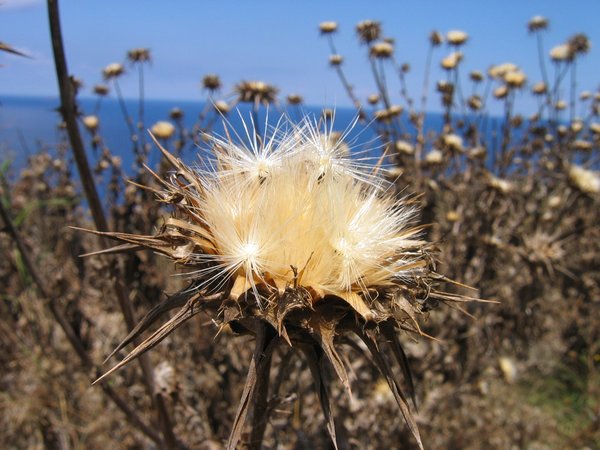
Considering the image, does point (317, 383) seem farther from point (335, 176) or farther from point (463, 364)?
point (463, 364)

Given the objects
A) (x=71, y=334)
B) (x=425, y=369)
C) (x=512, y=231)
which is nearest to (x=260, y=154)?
(x=71, y=334)

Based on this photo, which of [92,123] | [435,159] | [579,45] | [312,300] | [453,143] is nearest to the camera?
[312,300]

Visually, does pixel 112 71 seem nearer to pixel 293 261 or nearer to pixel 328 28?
pixel 328 28

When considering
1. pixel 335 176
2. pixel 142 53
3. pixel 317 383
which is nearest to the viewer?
pixel 317 383

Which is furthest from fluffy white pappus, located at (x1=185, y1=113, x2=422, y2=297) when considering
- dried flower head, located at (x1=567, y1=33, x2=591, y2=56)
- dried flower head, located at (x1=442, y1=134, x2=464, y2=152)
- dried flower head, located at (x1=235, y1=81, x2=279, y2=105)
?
dried flower head, located at (x1=567, y1=33, x2=591, y2=56)

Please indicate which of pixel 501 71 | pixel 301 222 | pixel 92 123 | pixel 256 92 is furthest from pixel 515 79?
pixel 301 222

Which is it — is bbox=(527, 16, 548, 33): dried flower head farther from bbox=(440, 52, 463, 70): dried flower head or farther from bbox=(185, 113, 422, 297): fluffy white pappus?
bbox=(185, 113, 422, 297): fluffy white pappus

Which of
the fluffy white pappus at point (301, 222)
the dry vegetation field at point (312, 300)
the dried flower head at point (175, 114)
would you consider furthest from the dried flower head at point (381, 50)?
the fluffy white pappus at point (301, 222)
